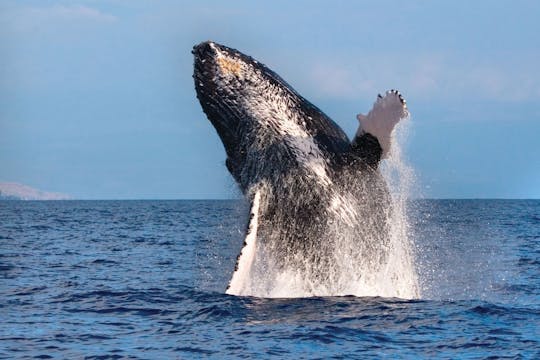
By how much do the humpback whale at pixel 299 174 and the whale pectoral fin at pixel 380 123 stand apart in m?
0.01

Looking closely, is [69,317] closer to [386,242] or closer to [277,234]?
[277,234]

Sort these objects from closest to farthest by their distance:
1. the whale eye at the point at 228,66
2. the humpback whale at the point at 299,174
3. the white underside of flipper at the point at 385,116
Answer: the white underside of flipper at the point at 385,116, the humpback whale at the point at 299,174, the whale eye at the point at 228,66

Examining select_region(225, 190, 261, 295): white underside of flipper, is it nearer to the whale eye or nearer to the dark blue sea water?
the dark blue sea water

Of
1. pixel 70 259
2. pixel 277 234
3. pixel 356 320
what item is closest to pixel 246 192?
pixel 277 234

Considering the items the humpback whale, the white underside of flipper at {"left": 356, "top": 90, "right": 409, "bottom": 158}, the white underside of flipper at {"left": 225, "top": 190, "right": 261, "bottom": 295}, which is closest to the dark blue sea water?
the white underside of flipper at {"left": 225, "top": 190, "right": 261, "bottom": 295}

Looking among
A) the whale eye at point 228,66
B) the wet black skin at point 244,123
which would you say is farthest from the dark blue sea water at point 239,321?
the whale eye at point 228,66

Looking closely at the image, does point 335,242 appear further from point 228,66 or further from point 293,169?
point 228,66

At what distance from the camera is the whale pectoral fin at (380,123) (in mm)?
12266

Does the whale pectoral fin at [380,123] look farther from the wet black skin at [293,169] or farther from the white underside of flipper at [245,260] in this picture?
the white underside of flipper at [245,260]

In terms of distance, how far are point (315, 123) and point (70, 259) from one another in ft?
44.0

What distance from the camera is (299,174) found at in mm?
12586

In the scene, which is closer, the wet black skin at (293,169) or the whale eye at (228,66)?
the wet black skin at (293,169)

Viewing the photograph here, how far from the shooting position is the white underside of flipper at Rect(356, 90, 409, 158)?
1225 cm

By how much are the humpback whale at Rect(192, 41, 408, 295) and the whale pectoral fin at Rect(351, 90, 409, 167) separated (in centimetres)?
1
